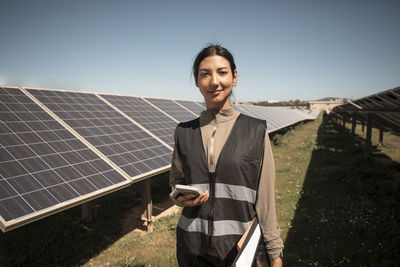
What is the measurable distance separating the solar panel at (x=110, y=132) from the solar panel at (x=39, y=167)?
41 cm

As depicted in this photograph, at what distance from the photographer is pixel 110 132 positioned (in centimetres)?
661

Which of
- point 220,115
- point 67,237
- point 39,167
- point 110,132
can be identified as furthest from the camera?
point 110,132

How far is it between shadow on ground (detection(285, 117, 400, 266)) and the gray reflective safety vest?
4095mm

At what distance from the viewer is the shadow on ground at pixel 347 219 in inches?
193

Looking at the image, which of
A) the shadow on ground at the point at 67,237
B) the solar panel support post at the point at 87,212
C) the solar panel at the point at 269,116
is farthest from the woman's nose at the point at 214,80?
the solar panel at the point at 269,116

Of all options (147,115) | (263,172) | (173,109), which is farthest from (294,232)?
(173,109)

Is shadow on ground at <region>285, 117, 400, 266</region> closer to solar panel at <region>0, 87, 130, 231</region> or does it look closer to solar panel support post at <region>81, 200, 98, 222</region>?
solar panel at <region>0, 87, 130, 231</region>

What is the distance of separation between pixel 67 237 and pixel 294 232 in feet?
20.2

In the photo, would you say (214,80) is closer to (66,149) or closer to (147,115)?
(66,149)

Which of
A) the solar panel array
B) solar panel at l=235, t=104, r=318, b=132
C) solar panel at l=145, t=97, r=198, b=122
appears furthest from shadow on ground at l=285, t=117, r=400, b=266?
solar panel at l=145, t=97, r=198, b=122

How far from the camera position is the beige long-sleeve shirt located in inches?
64.4

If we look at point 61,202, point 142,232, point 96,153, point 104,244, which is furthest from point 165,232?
point 61,202

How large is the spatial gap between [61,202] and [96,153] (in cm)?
182

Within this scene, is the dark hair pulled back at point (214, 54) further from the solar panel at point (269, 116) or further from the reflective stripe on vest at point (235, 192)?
the solar panel at point (269, 116)
